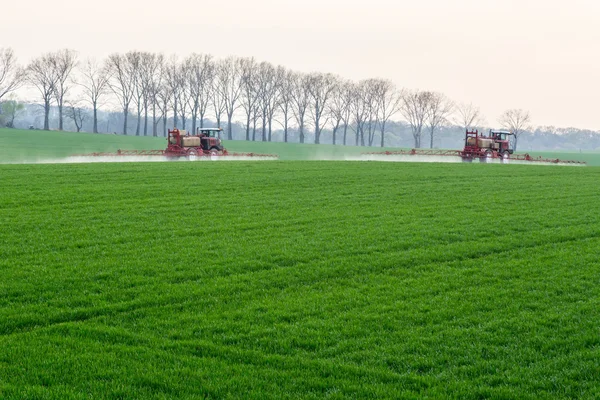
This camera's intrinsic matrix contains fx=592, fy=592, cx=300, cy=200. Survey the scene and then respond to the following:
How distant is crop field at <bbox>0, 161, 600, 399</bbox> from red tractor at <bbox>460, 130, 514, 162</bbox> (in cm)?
3590

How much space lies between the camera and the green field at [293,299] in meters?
6.80

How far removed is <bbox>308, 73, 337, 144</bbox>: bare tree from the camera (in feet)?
380

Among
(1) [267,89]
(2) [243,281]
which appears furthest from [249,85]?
(2) [243,281]

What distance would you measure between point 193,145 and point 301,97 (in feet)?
229

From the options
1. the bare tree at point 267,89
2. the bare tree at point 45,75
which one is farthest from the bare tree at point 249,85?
the bare tree at point 45,75

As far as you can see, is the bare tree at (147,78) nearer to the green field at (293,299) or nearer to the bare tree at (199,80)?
the bare tree at (199,80)

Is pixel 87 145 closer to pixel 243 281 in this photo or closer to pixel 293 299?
pixel 243 281

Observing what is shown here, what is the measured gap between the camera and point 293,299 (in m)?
9.79

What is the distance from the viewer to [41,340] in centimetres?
788

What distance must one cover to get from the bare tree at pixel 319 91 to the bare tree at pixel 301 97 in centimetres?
81

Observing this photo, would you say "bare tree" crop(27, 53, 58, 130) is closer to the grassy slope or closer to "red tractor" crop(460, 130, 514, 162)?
the grassy slope

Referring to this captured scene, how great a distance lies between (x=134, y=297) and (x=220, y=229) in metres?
5.72

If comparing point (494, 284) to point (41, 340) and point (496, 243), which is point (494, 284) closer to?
point (496, 243)

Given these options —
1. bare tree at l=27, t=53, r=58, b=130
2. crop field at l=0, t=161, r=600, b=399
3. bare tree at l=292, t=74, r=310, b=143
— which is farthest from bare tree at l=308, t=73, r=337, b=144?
crop field at l=0, t=161, r=600, b=399
